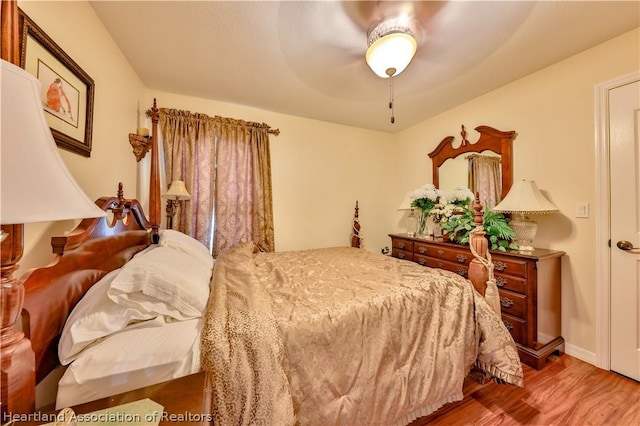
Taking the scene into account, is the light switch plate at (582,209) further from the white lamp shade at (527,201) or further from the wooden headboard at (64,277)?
the wooden headboard at (64,277)

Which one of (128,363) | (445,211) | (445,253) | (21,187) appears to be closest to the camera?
(21,187)

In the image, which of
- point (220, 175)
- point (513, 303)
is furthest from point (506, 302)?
point (220, 175)

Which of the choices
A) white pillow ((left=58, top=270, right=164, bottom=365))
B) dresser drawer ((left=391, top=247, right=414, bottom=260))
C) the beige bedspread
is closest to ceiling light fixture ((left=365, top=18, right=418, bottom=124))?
the beige bedspread

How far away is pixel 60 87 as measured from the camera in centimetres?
116

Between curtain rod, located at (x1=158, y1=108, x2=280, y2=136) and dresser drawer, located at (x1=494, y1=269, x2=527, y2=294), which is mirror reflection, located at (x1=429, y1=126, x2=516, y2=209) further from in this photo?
curtain rod, located at (x1=158, y1=108, x2=280, y2=136)

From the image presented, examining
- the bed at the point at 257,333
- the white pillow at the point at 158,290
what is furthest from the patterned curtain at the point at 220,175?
the white pillow at the point at 158,290

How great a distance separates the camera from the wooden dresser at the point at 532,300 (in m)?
1.85

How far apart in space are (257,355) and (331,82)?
7.82 ft

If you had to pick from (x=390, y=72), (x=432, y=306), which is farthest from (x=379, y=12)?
(x=432, y=306)

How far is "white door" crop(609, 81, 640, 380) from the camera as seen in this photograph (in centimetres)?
169

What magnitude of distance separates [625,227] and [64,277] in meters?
3.39

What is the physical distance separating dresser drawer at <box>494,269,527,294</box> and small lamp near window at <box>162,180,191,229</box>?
9.93ft

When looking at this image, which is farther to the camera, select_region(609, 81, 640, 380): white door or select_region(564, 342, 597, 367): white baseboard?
select_region(564, 342, 597, 367): white baseboard

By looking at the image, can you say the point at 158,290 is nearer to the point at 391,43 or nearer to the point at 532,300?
the point at 391,43
